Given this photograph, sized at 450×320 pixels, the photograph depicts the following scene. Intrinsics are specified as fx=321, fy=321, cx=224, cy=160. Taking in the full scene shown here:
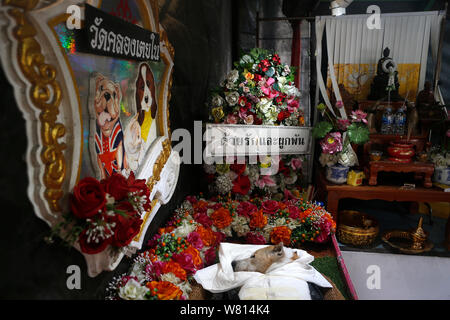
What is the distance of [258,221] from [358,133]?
189 cm

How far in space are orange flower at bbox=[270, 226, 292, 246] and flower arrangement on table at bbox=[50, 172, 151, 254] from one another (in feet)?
5.27

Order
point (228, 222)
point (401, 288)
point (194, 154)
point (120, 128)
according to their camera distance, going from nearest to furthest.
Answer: point (120, 128) < point (228, 222) < point (401, 288) < point (194, 154)

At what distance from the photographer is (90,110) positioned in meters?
1.75

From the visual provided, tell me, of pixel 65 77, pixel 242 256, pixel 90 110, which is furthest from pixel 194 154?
pixel 65 77

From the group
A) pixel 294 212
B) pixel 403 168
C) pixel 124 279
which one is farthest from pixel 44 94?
pixel 403 168

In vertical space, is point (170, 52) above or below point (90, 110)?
above

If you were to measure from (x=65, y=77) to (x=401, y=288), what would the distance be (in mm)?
3693

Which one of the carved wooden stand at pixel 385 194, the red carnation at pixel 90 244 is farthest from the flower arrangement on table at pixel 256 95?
the red carnation at pixel 90 244

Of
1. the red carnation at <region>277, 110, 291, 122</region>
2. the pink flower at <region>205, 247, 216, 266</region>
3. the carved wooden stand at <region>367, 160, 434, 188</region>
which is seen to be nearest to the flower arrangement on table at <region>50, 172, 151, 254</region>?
the pink flower at <region>205, 247, 216, 266</region>

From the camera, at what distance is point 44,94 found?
139cm

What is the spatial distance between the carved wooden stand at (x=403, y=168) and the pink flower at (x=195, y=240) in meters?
2.63

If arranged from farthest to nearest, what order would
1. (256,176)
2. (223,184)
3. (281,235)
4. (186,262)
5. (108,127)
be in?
(256,176), (223,184), (281,235), (186,262), (108,127)

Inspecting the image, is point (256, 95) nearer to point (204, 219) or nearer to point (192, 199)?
point (192, 199)
